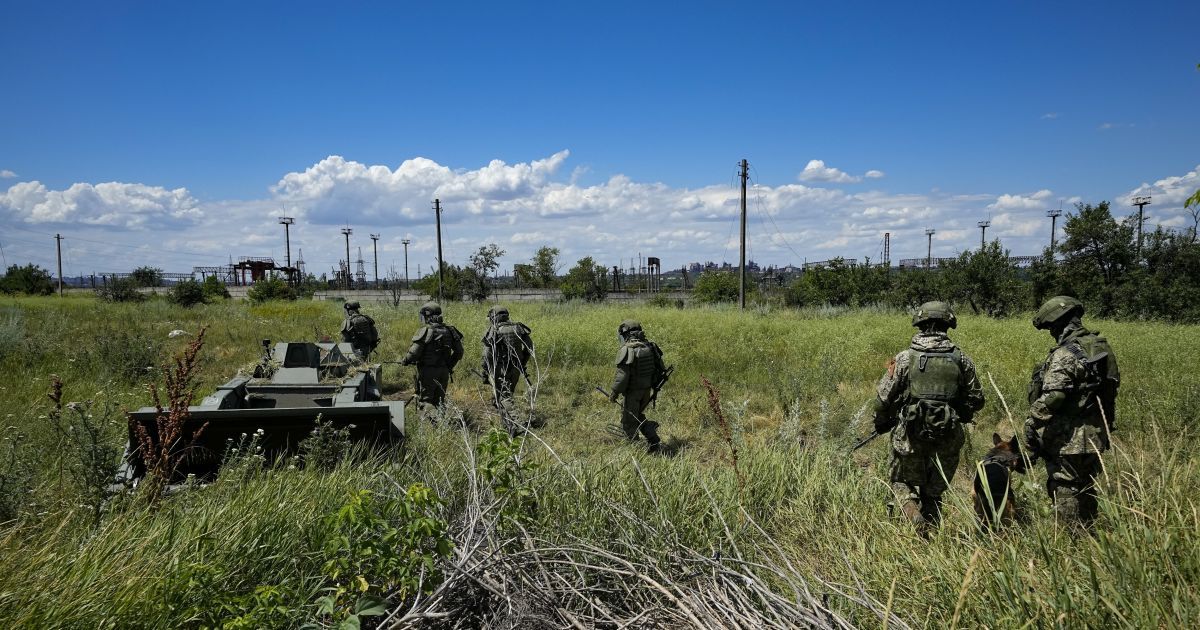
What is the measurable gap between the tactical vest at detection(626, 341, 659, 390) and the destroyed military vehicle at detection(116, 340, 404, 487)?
2.55 m

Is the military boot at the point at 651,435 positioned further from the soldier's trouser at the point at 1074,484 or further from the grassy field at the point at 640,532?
the soldier's trouser at the point at 1074,484

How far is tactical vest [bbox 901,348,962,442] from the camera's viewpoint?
13.1ft

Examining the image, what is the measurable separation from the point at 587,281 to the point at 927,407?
31842mm

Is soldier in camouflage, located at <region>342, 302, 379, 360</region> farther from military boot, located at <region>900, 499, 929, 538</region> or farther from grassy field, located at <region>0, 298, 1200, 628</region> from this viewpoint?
military boot, located at <region>900, 499, 929, 538</region>

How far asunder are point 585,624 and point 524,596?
0.26m

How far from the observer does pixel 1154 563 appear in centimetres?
181

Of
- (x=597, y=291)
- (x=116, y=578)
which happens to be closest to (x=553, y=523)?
(x=116, y=578)

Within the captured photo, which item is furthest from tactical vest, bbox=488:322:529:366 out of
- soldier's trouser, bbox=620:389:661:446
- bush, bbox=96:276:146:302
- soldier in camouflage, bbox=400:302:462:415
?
bush, bbox=96:276:146:302

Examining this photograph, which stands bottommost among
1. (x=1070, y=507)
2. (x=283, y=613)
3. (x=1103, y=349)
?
(x=1070, y=507)

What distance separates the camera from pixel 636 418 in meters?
6.70

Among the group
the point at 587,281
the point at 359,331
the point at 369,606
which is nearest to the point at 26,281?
the point at 587,281

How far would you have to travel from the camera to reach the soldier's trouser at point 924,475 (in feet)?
13.6

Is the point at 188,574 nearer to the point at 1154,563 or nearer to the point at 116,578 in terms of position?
the point at 116,578

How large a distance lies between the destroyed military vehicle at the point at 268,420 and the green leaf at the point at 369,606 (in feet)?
4.15
